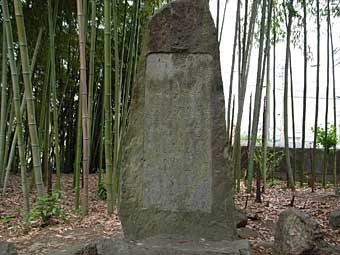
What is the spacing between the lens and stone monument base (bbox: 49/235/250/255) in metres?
2.09

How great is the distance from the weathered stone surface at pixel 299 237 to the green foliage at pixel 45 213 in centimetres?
171

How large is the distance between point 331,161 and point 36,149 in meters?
5.45

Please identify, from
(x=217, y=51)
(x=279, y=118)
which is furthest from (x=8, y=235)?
(x=279, y=118)

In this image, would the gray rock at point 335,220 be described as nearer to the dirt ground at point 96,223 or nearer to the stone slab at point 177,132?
the dirt ground at point 96,223

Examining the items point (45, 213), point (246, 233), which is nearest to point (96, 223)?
point (45, 213)

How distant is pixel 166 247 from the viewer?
2.12m

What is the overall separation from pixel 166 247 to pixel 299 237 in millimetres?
820

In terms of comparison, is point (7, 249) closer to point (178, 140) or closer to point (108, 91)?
point (178, 140)

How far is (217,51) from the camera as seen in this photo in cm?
241

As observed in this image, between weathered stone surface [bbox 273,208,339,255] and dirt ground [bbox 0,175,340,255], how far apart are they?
296mm

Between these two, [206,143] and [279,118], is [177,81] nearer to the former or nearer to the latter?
[206,143]

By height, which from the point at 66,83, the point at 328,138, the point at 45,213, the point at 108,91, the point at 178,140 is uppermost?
the point at 66,83

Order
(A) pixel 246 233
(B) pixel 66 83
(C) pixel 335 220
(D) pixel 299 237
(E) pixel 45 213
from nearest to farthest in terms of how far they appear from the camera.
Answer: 1. (D) pixel 299 237
2. (A) pixel 246 233
3. (E) pixel 45 213
4. (C) pixel 335 220
5. (B) pixel 66 83

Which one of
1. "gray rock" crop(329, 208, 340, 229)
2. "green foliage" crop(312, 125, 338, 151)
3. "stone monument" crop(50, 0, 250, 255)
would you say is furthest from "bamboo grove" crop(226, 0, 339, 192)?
"stone monument" crop(50, 0, 250, 255)
